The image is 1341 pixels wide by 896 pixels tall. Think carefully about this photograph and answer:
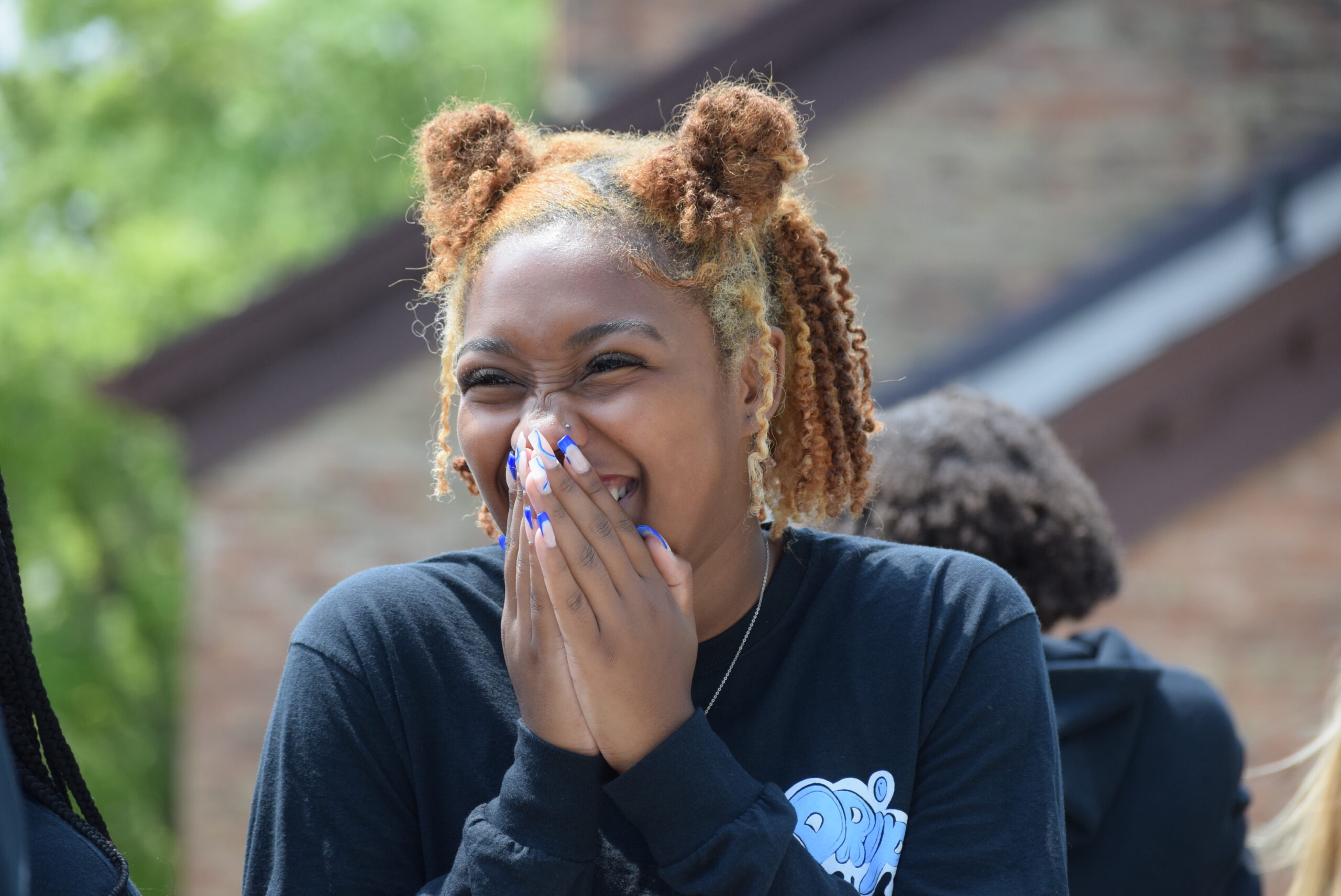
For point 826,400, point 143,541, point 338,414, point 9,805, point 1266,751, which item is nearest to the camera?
point 9,805

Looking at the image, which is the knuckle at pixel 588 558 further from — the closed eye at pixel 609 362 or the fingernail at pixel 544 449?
the closed eye at pixel 609 362

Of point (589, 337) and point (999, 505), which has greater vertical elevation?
point (589, 337)

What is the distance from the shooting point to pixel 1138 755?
9.04ft

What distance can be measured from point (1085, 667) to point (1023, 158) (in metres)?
6.92

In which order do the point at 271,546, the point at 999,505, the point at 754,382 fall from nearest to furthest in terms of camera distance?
Result: the point at 754,382 → the point at 999,505 → the point at 271,546

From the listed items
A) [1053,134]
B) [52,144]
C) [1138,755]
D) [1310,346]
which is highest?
[52,144]

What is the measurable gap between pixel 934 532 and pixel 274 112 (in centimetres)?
1633

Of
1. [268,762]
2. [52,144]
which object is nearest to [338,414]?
[268,762]

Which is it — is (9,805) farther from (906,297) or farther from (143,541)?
(143,541)

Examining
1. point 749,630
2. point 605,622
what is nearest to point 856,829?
point 749,630

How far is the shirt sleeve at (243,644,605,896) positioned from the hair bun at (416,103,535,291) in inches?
26.0

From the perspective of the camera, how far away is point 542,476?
1.89 metres

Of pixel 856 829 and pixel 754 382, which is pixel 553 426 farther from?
pixel 856 829

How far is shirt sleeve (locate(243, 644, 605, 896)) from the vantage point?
182 cm
